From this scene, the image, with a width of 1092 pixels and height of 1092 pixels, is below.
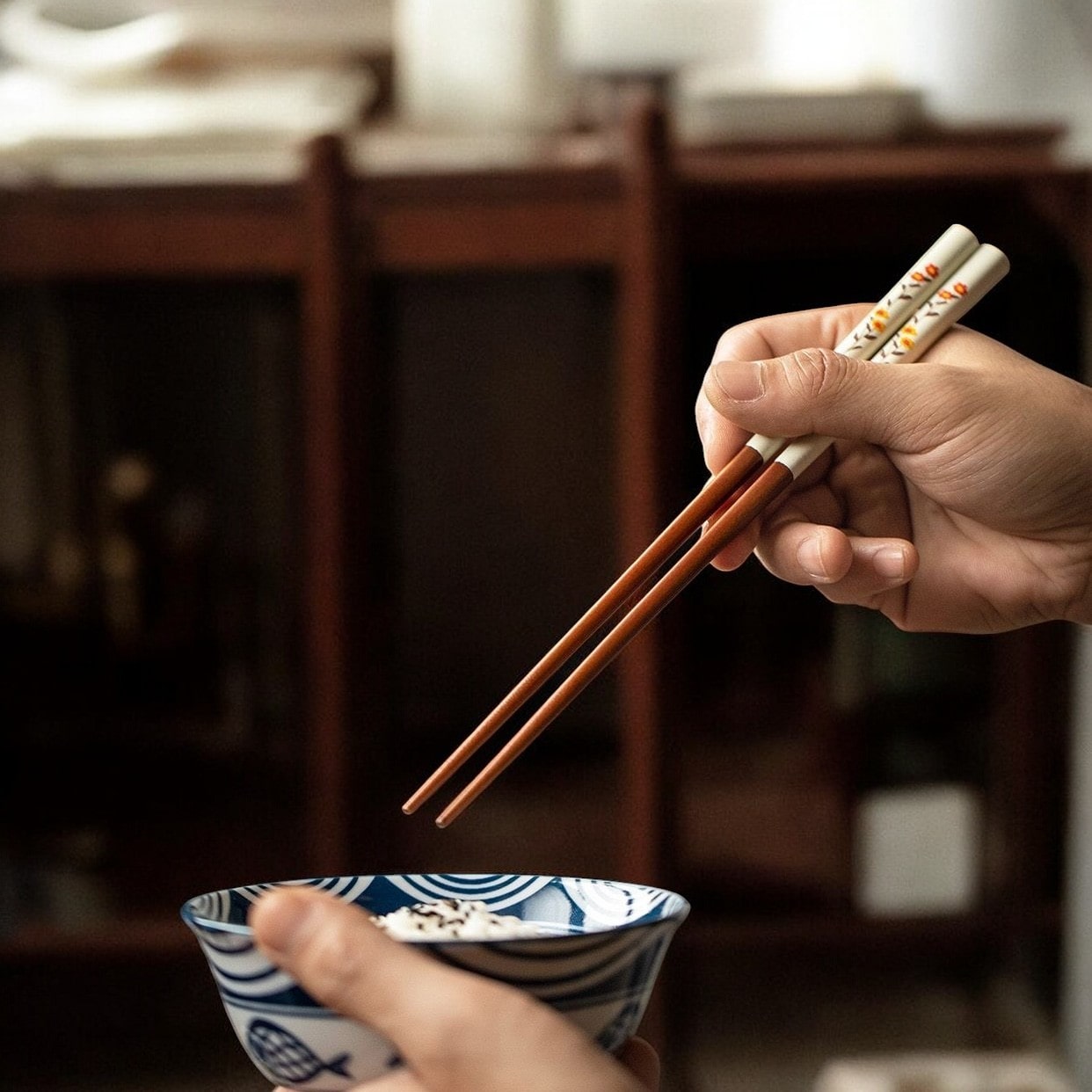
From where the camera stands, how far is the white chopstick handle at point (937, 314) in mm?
850

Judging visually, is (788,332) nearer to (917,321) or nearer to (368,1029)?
(917,321)

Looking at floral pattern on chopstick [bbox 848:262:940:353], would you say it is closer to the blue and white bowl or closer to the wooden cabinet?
the blue and white bowl

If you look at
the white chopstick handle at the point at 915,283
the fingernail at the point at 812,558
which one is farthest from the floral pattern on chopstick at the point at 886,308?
the fingernail at the point at 812,558

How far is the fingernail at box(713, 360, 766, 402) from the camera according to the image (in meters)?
0.85

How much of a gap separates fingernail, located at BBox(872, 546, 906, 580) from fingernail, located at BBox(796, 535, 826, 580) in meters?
0.04

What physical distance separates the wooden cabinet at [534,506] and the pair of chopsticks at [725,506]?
0.86 m

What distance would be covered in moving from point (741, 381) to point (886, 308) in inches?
4.4

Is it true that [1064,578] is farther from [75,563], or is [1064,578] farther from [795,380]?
[75,563]

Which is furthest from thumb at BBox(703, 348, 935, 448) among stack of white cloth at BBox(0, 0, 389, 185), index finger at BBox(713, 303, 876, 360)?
stack of white cloth at BBox(0, 0, 389, 185)

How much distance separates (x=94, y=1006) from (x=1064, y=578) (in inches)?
→ 60.1

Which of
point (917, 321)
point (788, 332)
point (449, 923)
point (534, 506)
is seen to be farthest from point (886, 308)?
point (534, 506)

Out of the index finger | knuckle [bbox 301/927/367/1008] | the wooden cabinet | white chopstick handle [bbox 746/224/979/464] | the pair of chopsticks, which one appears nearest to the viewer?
knuckle [bbox 301/927/367/1008]

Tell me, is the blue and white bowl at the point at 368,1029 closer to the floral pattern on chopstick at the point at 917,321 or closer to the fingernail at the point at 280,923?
the fingernail at the point at 280,923

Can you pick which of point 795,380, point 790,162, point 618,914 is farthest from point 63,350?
point 618,914
